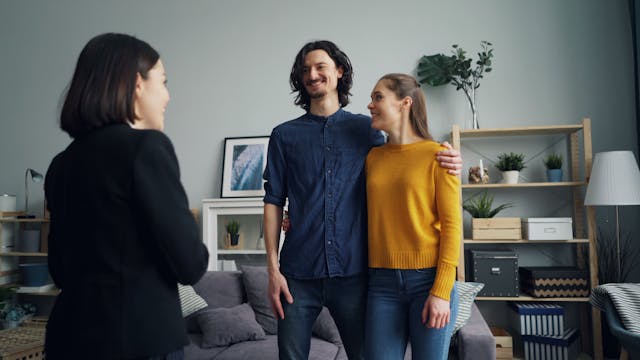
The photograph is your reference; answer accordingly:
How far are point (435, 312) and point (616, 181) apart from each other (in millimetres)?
2293

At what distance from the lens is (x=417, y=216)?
1.47 m

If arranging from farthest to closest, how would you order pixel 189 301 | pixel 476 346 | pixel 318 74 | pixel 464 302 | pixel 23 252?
pixel 23 252
pixel 189 301
pixel 464 302
pixel 476 346
pixel 318 74

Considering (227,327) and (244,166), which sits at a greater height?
(244,166)

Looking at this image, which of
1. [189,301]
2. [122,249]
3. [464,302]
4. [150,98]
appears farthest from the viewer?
[189,301]

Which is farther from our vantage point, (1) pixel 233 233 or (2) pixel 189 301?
(1) pixel 233 233

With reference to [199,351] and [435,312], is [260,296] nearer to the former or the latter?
[199,351]

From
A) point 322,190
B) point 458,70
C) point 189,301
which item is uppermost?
point 458,70

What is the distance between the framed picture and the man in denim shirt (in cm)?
226

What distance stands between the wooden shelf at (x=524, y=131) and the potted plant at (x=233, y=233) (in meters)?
1.87

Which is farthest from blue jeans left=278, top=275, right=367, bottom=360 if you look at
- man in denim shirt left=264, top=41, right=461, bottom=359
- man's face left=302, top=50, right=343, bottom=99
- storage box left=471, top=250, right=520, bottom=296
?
storage box left=471, top=250, right=520, bottom=296

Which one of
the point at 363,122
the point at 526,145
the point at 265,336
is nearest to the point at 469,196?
the point at 526,145

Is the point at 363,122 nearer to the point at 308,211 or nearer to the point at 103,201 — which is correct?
the point at 308,211

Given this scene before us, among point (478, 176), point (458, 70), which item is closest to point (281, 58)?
point (458, 70)

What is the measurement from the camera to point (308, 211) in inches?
63.8
